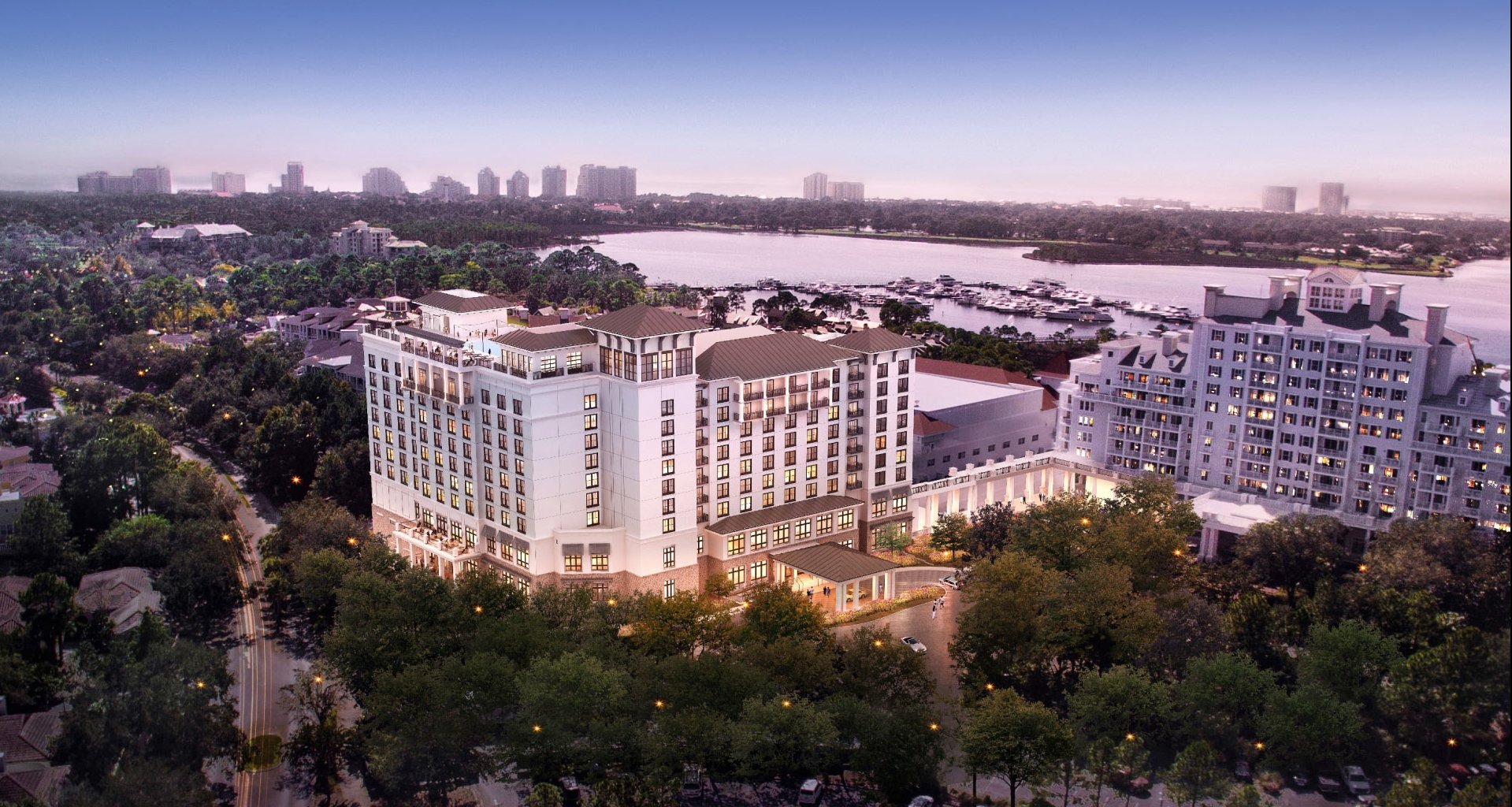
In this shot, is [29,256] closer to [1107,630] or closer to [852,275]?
[1107,630]

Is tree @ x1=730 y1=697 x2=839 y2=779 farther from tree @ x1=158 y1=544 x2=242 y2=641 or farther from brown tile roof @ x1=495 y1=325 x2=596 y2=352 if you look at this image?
tree @ x1=158 y1=544 x2=242 y2=641

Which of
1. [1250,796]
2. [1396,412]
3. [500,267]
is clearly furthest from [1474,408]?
[500,267]

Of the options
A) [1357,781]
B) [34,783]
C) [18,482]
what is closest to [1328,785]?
[1357,781]

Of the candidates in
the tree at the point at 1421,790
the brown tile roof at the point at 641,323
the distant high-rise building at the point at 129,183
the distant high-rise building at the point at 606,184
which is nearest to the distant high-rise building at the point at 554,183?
the distant high-rise building at the point at 606,184

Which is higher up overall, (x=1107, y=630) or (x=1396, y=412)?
(x=1396, y=412)

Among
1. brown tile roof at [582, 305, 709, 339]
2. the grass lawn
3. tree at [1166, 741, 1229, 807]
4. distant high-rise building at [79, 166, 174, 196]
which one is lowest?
the grass lawn

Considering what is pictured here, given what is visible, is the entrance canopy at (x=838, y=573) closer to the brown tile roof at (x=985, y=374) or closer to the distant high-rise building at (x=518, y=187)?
the brown tile roof at (x=985, y=374)

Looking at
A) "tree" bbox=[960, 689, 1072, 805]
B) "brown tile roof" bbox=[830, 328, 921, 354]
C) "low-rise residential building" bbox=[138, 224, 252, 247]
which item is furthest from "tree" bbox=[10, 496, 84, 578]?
"low-rise residential building" bbox=[138, 224, 252, 247]
